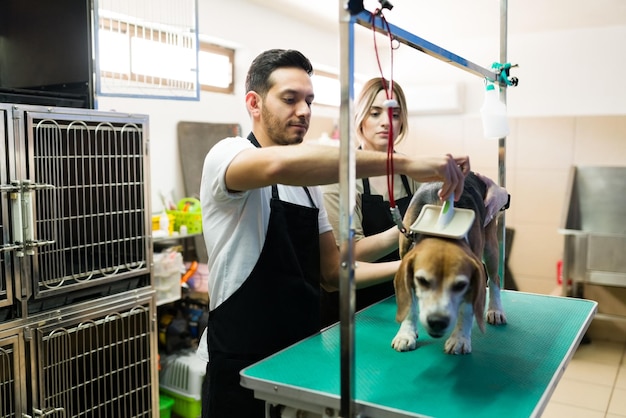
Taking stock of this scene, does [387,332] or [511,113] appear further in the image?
[511,113]

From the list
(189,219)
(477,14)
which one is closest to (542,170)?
(477,14)

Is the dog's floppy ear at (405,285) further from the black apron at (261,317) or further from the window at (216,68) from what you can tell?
the window at (216,68)

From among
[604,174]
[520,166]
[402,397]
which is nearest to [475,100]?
[520,166]

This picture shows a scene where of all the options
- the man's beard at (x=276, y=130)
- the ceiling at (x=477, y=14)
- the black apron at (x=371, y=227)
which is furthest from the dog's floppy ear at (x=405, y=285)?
the ceiling at (x=477, y=14)

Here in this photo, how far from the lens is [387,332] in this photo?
4.56 feet

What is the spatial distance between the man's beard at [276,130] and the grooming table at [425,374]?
48 cm

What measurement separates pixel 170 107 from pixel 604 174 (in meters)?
3.37

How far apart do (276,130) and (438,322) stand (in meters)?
0.69

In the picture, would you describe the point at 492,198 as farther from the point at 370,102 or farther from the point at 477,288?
the point at 370,102

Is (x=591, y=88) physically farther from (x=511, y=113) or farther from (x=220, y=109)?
(x=220, y=109)

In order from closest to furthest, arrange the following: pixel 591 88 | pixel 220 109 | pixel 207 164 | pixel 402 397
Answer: pixel 402 397 < pixel 207 164 < pixel 220 109 < pixel 591 88

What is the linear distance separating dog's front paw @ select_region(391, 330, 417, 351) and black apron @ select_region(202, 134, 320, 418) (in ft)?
0.95

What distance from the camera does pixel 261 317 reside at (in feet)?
4.62

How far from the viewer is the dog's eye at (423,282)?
1.07 m
